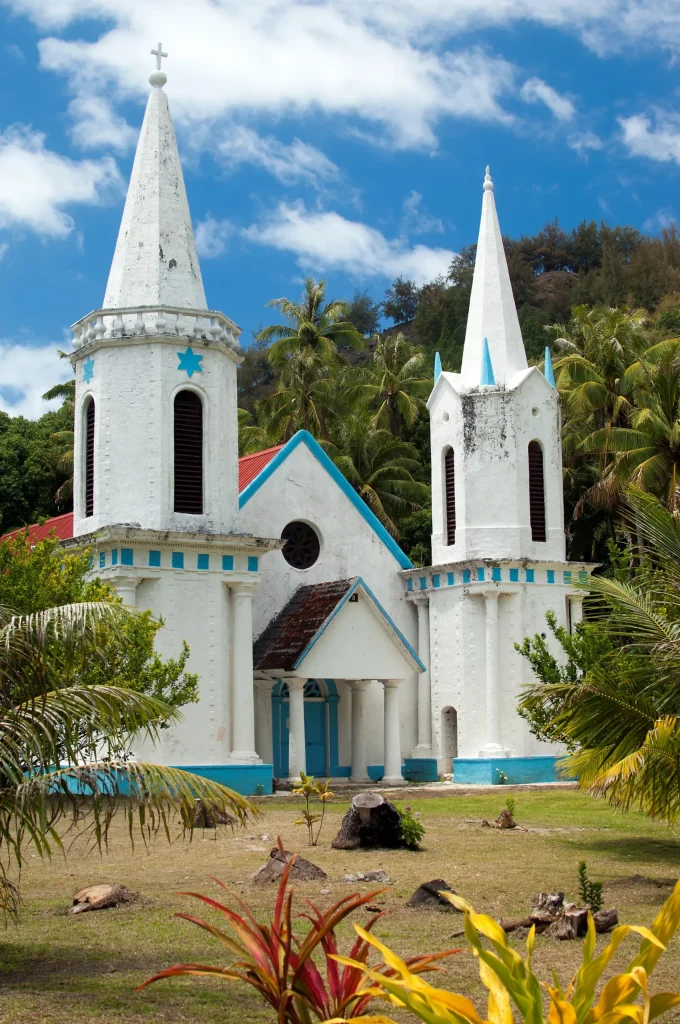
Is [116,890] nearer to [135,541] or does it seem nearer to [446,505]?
[135,541]

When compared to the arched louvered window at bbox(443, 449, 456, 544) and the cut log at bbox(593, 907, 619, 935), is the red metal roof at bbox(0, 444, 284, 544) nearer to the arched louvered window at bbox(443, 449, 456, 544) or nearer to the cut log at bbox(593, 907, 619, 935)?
the arched louvered window at bbox(443, 449, 456, 544)

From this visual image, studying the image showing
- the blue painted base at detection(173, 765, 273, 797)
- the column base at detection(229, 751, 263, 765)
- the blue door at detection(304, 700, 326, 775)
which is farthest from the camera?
the blue door at detection(304, 700, 326, 775)

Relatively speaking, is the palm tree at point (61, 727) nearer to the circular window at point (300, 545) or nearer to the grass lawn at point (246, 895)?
the grass lawn at point (246, 895)

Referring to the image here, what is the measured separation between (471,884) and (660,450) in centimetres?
1890

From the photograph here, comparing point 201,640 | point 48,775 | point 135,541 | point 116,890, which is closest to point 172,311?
point 135,541

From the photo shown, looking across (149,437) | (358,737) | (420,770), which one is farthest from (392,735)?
(149,437)

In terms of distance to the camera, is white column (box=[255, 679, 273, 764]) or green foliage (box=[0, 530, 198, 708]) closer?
green foliage (box=[0, 530, 198, 708])

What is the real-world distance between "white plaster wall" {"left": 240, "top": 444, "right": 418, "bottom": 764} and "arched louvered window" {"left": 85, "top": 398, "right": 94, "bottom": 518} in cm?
354

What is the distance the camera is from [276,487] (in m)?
28.0

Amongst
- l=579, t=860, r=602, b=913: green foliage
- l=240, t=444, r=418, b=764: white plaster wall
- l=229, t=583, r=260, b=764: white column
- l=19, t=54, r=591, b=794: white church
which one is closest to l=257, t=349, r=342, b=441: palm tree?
l=19, t=54, r=591, b=794: white church

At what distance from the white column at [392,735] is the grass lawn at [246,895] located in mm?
6547

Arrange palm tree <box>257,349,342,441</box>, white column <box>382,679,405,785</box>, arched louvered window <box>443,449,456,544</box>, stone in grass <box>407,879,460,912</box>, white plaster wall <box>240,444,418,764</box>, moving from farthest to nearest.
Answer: palm tree <box>257,349,342,441</box> → arched louvered window <box>443,449,456,544</box> → white plaster wall <box>240,444,418,764</box> → white column <box>382,679,405,785</box> → stone in grass <box>407,879,460,912</box>

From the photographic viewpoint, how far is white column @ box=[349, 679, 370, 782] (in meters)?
27.3

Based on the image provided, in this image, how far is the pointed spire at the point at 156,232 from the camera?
81.4 feet
